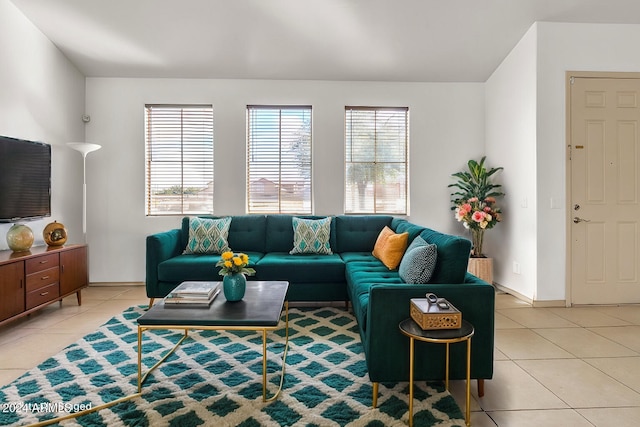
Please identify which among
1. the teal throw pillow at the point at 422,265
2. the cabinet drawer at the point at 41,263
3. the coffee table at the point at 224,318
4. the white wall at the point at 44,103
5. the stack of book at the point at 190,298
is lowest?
the coffee table at the point at 224,318

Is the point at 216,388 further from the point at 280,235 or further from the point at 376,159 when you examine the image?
the point at 376,159

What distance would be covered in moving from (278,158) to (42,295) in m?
2.86

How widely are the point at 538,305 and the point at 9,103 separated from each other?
560 cm

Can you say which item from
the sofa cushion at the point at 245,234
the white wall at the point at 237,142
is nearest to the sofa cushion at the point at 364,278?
the sofa cushion at the point at 245,234

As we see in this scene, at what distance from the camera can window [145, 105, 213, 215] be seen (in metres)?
4.59

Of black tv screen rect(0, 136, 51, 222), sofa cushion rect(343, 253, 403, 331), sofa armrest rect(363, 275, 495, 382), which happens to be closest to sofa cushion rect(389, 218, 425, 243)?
sofa cushion rect(343, 253, 403, 331)

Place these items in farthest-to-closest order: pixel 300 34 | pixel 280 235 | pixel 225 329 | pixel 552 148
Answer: pixel 280 235, pixel 300 34, pixel 552 148, pixel 225 329

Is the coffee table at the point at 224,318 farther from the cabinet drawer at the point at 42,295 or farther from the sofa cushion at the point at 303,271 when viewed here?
the cabinet drawer at the point at 42,295

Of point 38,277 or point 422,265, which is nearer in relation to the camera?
point 422,265

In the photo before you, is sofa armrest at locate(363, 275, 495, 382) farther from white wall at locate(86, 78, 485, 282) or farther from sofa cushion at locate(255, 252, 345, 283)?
white wall at locate(86, 78, 485, 282)

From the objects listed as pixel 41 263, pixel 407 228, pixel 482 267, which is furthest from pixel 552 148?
pixel 41 263

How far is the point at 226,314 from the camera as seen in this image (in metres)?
1.98

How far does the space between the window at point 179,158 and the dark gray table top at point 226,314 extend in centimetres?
262

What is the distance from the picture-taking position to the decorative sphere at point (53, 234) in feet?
11.5
